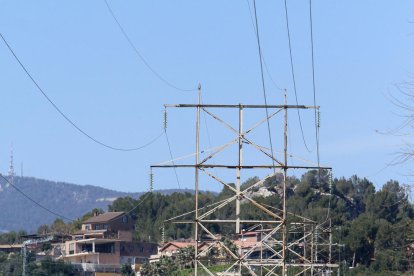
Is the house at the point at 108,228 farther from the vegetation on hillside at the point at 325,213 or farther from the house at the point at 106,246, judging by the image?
the vegetation on hillside at the point at 325,213

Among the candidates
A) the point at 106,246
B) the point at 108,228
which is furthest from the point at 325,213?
the point at 108,228

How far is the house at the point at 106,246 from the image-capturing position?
416ft

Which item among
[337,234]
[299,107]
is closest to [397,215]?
[337,234]

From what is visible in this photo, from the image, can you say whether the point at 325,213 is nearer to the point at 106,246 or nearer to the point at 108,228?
the point at 106,246

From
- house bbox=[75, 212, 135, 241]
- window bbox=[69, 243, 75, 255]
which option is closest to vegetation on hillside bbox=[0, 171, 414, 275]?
house bbox=[75, 212, 135, 241]

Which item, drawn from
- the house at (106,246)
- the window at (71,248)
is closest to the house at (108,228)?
the house at (106,246)

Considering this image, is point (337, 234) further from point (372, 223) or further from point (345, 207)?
point (345, 207)

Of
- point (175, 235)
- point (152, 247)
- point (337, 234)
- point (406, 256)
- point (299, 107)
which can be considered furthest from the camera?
point (175, 235)

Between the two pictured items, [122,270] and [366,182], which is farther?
[366,182]

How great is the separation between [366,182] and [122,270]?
61.7 m

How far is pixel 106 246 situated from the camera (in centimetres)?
13125

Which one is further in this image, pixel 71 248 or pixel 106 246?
pixel 106 246

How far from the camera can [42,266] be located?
4067 inches

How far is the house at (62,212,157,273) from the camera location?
126688 mm
